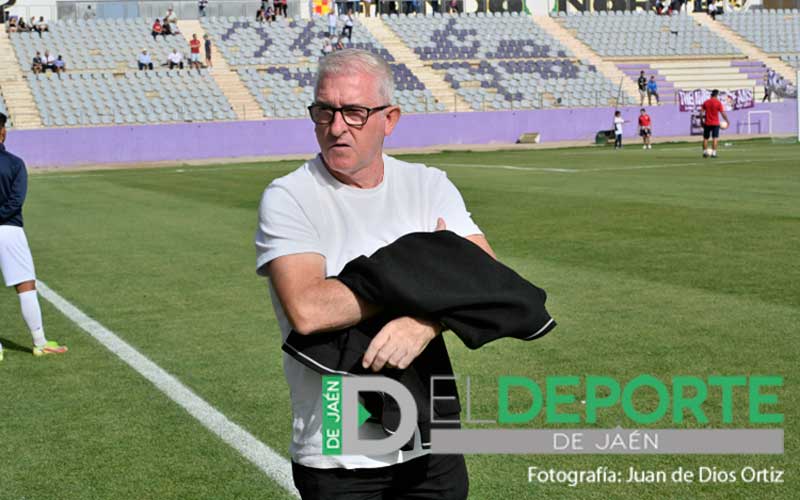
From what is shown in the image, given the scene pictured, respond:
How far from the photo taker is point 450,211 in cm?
321

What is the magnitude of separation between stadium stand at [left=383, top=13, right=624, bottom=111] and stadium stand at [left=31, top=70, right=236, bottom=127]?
12.2 m

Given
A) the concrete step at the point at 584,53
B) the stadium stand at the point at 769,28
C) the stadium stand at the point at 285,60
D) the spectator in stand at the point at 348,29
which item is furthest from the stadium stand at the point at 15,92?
the stadium stand at the point at 769,28

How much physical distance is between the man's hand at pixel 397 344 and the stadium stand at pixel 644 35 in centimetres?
5806

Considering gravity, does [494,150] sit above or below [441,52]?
below

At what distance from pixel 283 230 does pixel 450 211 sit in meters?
0.51

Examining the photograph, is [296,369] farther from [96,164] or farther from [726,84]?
[726,84]

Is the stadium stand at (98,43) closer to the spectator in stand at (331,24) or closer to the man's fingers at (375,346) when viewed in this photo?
the spectator in stand at (331,24)

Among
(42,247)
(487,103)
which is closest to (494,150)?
(487,103)

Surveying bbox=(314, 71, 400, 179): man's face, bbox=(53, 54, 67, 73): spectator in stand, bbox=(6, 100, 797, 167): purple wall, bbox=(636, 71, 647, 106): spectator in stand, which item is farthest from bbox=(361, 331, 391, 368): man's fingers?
bbox=(636, 71, 647, 106): spectator in stand

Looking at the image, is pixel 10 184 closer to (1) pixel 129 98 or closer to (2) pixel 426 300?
(2) pixel 426 300

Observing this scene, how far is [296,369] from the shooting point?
3113mm

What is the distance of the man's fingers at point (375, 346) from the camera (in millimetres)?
2845

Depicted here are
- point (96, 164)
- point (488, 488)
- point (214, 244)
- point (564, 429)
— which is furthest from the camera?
point (96, 164)

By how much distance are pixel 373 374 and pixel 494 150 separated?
42.6m
